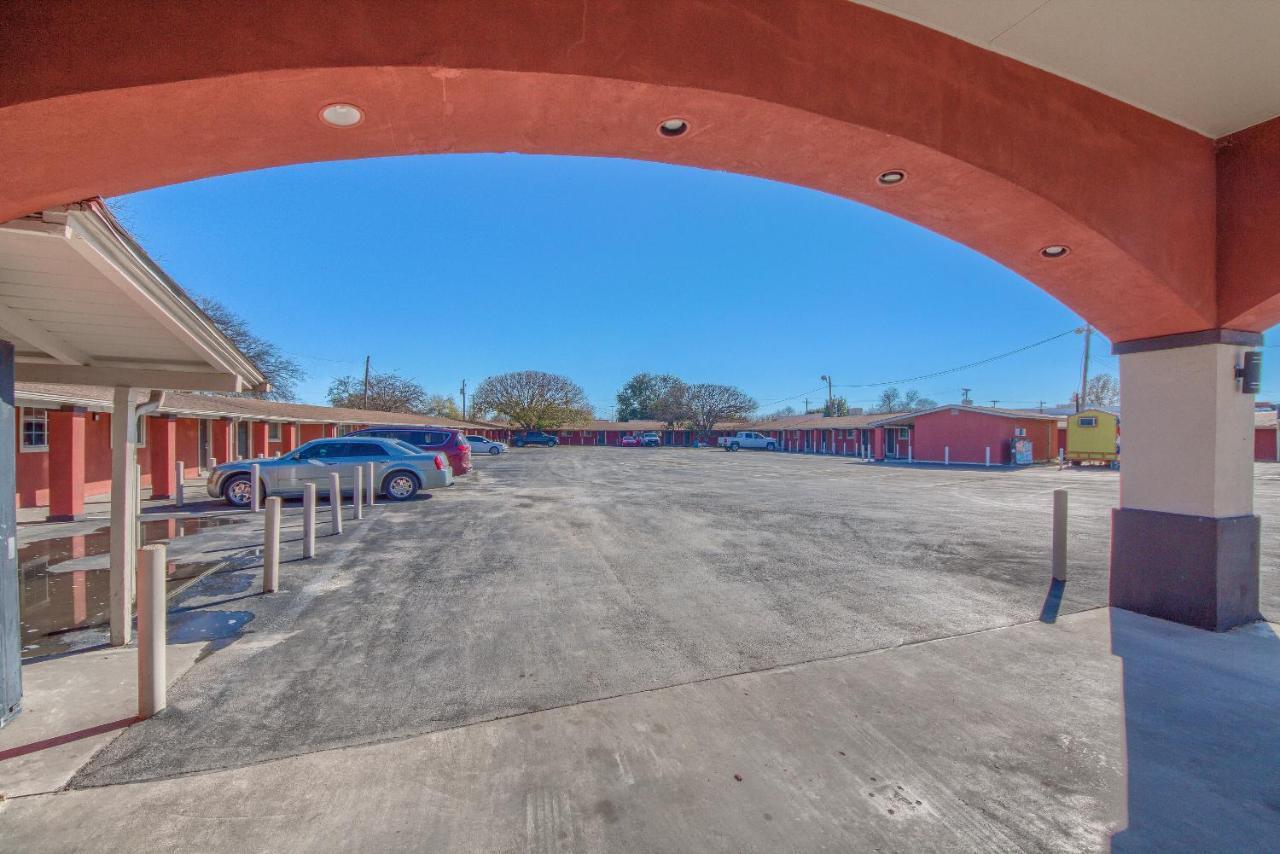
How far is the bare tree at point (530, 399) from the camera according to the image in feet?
194

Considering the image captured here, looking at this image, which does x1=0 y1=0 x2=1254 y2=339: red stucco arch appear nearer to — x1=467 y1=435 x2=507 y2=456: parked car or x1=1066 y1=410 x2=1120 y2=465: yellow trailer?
x1=1066 y1=410 x2=1120 y2=465: yellow trailer

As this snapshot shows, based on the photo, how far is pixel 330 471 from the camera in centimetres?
1200

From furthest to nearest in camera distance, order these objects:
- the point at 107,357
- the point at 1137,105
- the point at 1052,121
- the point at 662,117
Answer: the point at 107,357
the point at 1137,105
the point at 1052,121
the point at 662,117

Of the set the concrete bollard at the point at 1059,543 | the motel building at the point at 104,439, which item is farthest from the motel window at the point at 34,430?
the concrete bollard at the point at 1059,543

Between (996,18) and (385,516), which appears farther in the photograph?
(385,516)

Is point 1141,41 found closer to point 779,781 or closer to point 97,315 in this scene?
point 779,781

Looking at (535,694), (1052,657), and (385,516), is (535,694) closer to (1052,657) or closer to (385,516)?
(1052,657)

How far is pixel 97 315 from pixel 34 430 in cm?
1314

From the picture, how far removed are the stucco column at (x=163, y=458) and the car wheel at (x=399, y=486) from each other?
583 centimetres

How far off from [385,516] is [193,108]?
32.4 ft

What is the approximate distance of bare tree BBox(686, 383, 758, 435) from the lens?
66.8m

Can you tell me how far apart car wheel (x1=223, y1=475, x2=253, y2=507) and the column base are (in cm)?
1539

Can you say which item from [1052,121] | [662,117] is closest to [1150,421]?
[1052,121]

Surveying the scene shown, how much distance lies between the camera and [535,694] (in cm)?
363
